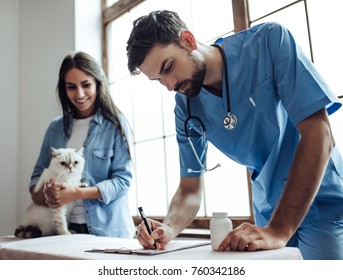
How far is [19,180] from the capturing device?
2684 mm

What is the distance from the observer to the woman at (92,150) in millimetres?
1454

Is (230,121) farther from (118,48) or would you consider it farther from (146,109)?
(118,48)

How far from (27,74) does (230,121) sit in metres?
2.17

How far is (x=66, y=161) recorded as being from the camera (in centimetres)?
149

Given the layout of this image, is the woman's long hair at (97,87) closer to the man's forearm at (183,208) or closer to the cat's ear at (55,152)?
the cat's ear at (55,152)

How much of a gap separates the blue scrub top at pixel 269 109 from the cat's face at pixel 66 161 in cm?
61

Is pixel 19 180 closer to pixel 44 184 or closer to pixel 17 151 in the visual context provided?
pixel 17 151

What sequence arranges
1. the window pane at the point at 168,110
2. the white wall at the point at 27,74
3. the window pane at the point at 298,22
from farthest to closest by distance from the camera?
the white wall at the point at 27,74 → the window pane at the point at 168,110 → the window pane at the point at 298,22

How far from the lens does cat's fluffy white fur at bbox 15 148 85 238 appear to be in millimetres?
1469

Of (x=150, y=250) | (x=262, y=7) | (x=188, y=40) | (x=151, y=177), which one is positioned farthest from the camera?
(x=151, y=177)

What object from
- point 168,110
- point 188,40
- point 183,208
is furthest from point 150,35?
point 168,110

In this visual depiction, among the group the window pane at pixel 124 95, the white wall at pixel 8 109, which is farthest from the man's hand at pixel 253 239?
the white wall at pixel 8 109

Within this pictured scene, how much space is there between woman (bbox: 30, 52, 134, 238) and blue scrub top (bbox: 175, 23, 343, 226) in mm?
515

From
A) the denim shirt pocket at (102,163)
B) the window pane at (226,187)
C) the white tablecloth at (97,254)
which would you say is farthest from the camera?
the window pane at (226,187)
